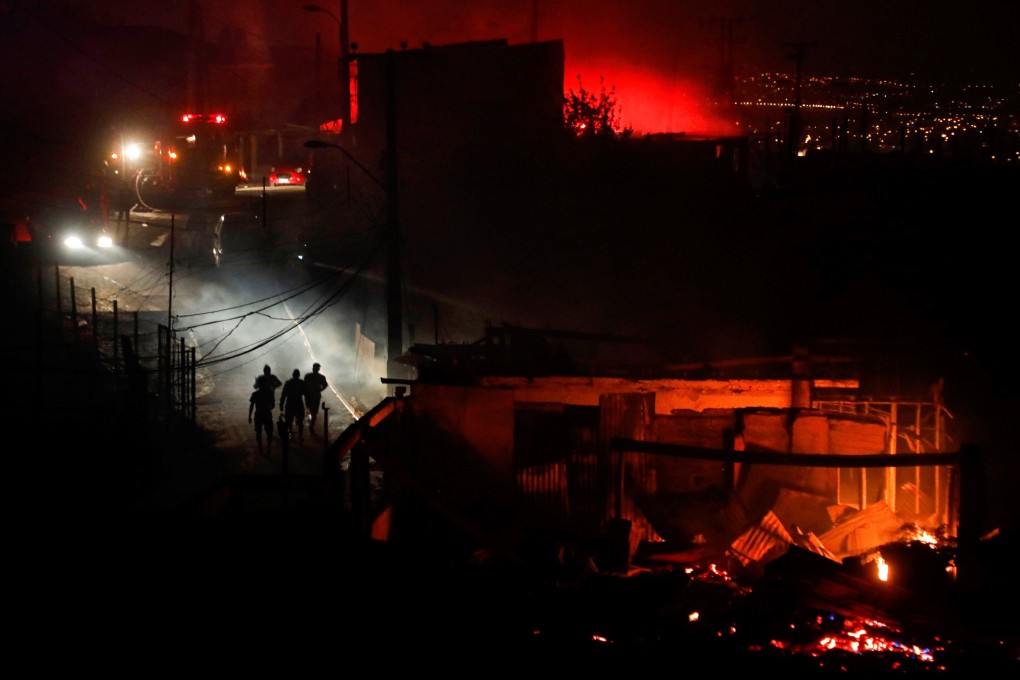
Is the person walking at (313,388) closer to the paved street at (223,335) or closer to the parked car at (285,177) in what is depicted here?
the paved street at (223,335)

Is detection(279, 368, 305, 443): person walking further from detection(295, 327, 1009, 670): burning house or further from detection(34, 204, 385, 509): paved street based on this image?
detection(295, 327, 1009, 670): burning house

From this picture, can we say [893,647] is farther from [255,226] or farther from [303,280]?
[255,226]

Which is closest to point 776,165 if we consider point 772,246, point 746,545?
point 772,246

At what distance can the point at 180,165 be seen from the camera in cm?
3822

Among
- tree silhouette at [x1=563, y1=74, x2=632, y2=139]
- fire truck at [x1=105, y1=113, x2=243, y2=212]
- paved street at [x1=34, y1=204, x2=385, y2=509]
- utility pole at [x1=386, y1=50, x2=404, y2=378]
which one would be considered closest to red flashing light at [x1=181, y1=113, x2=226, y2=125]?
fire truck at [x1=105, y1=113, x2=243, y2=212]

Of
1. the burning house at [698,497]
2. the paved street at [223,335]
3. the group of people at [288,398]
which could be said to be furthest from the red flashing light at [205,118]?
the burning house at [698,497]

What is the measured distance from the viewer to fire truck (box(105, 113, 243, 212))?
124 feet

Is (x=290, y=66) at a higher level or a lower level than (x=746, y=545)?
higher

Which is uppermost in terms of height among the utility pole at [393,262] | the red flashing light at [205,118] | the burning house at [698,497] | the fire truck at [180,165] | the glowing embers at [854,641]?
the red flashing light at [205,118]

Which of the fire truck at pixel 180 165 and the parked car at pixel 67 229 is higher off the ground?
the fire truck at pixel 180 165

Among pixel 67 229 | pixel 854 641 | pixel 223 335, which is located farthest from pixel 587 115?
pixel 854 641

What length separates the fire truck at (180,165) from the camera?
1483 inches

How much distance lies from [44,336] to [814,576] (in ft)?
76.3

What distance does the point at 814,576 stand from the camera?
5887 millimetres
